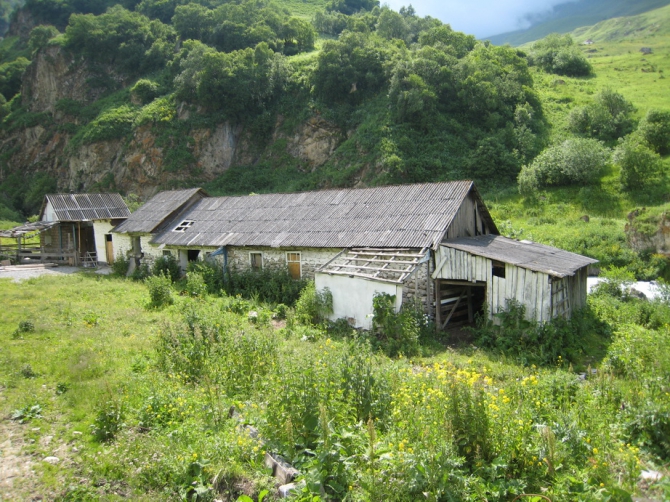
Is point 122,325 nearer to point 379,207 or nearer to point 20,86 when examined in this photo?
point 379,207

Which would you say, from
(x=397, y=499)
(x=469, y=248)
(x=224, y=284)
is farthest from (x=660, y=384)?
(x=224, y=284)

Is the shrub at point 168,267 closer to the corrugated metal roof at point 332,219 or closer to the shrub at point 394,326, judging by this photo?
the corrugated metal roof at point 332,219

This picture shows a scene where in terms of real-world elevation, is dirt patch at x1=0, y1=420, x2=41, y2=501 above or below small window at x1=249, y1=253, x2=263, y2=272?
below

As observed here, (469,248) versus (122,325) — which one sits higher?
(469,248)

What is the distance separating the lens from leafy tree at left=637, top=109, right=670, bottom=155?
30.6 metres

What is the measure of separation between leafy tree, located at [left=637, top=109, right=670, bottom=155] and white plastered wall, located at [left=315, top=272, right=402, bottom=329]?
28412 millimetres

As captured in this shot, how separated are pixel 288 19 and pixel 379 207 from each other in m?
47.0

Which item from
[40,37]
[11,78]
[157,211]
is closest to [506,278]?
[157,211]

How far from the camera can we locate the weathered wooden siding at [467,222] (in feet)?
51.4

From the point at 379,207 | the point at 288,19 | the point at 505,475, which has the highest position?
the point at 288,19

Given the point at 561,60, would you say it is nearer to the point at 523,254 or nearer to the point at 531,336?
the point at 523,254

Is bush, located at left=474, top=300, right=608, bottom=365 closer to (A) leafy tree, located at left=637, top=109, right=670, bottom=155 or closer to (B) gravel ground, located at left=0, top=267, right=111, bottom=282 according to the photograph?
(B) gravel ground, located at left=0, top=267, right=111, bottom=282

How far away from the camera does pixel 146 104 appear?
47.1 m

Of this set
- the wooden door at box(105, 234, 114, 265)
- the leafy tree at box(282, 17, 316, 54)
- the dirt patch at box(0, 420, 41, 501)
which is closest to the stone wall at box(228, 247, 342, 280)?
the dirt patch at box(0, 420, 41, 501)
